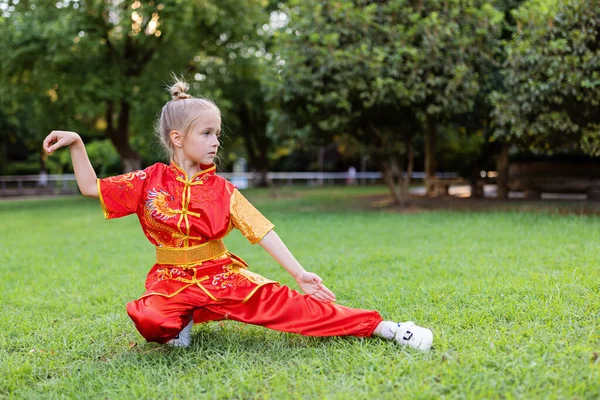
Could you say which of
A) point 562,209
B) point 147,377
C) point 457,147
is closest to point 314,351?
point 147,377

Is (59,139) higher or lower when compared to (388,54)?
lower

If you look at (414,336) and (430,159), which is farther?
(430,159)

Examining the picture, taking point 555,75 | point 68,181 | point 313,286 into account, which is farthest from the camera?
point 68,181

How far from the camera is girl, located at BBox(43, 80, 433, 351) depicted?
2762 millimetres

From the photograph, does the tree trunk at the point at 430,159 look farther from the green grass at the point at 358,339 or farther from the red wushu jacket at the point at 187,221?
the red wushu jacket at the point at 187,221

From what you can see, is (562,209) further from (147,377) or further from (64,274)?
(147,377)

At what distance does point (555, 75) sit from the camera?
842 cm

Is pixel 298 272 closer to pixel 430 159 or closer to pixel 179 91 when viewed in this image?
pixel 179 91

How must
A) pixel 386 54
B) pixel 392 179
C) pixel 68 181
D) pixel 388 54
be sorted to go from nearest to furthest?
pixel 386 54, pixel 388 54, pixel 392 179, pixel 68 181

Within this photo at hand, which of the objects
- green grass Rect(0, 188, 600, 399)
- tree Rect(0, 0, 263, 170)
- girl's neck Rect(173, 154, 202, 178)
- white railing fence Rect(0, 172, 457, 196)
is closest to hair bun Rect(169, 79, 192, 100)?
girl's neck Rect(173, 154, 202, 178)

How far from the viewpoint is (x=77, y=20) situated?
543 inches

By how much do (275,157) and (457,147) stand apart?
37.5ft

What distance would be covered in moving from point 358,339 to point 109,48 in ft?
49.0

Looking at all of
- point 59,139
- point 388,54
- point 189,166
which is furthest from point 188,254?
point 388,54
